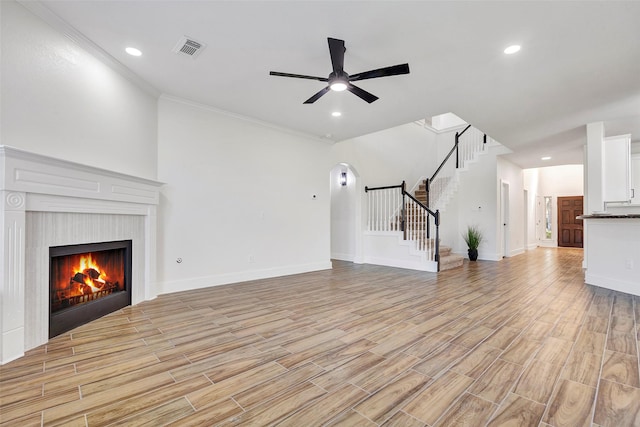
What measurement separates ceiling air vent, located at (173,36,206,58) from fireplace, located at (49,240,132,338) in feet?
7.32

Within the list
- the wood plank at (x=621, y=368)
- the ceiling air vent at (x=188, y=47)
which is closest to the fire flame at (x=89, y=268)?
the ceiling air vent at (x=188, y=47)

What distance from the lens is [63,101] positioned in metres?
2.69

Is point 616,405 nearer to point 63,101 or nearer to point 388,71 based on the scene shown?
point 388,71

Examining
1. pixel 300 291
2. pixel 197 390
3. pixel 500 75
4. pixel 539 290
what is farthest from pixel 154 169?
pixel 539 290

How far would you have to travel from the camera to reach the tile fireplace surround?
2158 millimetres

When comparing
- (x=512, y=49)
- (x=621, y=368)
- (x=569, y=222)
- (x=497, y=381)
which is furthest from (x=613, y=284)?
(x=569, y=222)

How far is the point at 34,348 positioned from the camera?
92.0 inches

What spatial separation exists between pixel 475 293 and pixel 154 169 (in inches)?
190

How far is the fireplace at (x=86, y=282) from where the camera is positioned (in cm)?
266

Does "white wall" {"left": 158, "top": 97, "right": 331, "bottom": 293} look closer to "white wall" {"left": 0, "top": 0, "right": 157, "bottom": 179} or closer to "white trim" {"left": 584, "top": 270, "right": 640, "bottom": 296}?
"white wall" {"left": 0, "top": 0, "right": 157, "bottom": 179}

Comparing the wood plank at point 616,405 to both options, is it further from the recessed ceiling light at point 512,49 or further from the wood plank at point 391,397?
the recessed ceiling light at point 512,49

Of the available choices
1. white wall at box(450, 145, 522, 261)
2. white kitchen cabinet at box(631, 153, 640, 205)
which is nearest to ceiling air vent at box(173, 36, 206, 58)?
white wall at box(450, 145, 522, 261)

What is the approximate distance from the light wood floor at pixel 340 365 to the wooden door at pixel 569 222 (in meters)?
8.96

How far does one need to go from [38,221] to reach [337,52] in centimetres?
300
